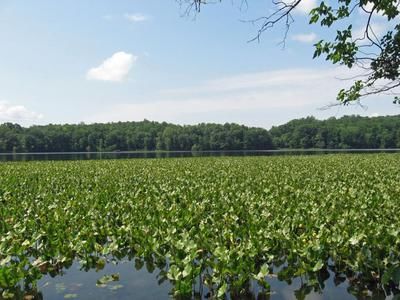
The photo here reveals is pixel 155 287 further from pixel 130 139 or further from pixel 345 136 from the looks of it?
pixel 345 136

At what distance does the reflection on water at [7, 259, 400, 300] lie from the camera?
6.21 meters

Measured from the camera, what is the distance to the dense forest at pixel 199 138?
111438 mm

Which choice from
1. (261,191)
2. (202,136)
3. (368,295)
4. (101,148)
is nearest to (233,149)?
(202,136)

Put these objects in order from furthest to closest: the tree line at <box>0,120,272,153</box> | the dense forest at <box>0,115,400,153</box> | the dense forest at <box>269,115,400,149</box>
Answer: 1. the dense forest at <box>269,115,400,149</box>
2. the dense forest at <box>0,115,400,153</box>
3. the tree line at <box>0,120,272,153</box>

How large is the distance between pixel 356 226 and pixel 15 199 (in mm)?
9703

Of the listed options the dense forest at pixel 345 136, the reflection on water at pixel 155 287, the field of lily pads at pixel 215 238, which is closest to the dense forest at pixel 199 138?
the dense forest at pixel 345 136

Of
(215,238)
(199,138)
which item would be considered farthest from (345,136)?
(215,238)

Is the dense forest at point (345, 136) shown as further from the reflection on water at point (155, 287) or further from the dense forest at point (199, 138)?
the reflection on water at point (155, 287)

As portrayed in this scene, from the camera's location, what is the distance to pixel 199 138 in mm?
→ 117188

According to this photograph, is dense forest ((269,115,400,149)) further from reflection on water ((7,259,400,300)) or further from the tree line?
reflection on water ((7,259,400,300))

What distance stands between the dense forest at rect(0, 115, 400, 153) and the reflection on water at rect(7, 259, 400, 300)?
10668 centimetres

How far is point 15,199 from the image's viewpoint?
12.6 metres

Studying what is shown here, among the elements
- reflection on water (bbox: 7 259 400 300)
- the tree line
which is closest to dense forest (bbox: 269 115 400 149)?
the tree line

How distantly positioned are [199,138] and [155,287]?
111 metres
